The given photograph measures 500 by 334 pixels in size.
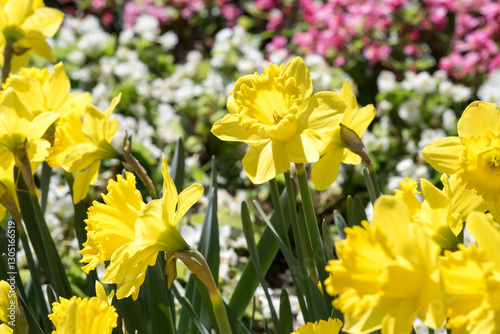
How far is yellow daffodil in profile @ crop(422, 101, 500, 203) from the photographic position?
0.82 meters

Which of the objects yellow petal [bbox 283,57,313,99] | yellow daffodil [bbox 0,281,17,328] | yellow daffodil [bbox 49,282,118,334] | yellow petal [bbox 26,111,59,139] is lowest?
yellow daffodil [bbox 0,281,17,328]

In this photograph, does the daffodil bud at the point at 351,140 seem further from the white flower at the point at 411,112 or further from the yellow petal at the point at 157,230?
the white flower at the point at 411,112

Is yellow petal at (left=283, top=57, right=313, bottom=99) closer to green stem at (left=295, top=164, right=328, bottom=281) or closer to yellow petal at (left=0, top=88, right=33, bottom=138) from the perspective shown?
green stem at (left=295, top=164, right=328, bottom=281)

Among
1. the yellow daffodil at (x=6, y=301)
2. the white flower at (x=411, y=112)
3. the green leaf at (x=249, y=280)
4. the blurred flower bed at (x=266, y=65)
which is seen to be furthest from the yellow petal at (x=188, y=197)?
the white flower at (x=411, y=112)

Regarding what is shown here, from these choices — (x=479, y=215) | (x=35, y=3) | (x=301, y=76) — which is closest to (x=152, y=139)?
(x=35, y=3)

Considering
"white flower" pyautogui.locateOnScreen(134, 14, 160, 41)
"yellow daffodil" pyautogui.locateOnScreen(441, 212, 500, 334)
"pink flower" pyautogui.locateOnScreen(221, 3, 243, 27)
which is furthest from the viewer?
"pink flower" pyautogui.locateOnScreen(221, 3, 243, 27)

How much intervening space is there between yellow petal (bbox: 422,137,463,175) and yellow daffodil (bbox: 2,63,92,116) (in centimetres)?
79

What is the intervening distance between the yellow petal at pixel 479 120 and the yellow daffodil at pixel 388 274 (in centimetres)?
32

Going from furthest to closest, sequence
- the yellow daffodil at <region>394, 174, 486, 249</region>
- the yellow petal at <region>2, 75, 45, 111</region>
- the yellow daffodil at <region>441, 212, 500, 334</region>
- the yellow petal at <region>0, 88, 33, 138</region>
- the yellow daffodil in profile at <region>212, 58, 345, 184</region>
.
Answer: the yellow petal at <region>2, 75, 45, 111</region>, the yellow petal at <region>0, 88, 33, 138</region>, the yellow daffodil in profile at <region>212, 58, 345, 184</region>, the yellow daffodil at <region>394, 174, 486, 249</region>, the yellow daffodil at <region>441, 212, 500, 334</region>

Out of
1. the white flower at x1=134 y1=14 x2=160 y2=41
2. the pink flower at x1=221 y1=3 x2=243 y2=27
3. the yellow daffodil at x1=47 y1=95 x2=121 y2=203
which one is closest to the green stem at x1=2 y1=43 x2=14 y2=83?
the yellow daffodil at x1=47 y1=95 x2=121 y2=203

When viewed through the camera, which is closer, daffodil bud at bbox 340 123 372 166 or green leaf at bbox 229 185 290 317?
daffodil bud at bbox 340 123 372 166

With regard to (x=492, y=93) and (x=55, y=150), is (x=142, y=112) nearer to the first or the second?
(x=492, y=93)

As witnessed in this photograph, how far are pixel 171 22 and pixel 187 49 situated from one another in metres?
0.24

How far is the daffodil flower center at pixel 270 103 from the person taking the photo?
91cm
